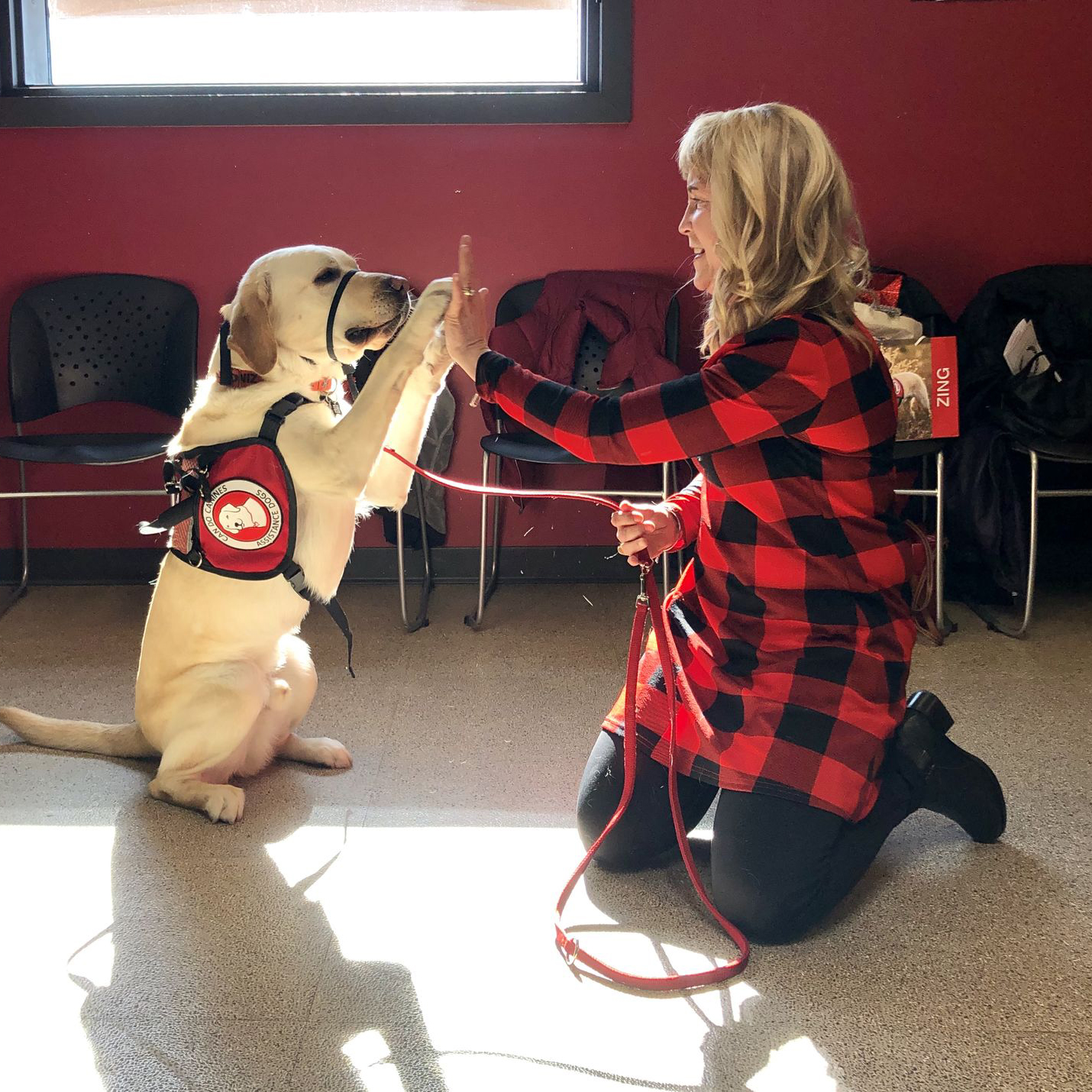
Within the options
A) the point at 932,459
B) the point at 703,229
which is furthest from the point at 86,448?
the point at 932,459

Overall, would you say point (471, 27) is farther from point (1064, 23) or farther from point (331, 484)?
point (331, 484)

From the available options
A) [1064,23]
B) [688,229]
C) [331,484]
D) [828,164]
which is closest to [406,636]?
[331,484]

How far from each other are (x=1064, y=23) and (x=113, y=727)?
354cm

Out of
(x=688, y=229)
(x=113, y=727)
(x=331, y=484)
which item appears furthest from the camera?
(x=113, y=727)

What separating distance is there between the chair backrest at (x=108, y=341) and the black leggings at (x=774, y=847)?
2.30 m

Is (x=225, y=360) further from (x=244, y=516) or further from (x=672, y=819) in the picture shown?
(x=672, y=819)

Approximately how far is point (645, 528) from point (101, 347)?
2.45 metres

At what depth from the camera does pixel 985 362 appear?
3.50 metres

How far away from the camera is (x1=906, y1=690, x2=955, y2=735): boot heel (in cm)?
195

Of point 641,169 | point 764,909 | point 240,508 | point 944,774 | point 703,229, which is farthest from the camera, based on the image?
point 641,169

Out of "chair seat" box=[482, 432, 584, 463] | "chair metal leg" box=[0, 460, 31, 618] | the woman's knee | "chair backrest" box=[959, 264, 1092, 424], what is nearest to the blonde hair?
the woman's knee

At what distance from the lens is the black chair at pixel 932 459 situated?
3363 mm

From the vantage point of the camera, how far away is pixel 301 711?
2406mm

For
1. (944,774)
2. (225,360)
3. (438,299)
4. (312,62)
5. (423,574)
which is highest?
(312,62)
